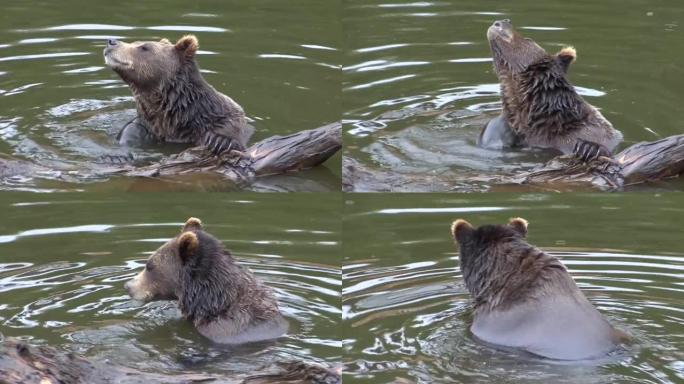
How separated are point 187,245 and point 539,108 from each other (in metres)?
4.18

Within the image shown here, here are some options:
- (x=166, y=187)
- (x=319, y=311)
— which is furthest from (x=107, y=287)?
(x=319, y=311)

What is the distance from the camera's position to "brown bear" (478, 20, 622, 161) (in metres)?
13.1

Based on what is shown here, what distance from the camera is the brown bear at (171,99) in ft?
44.3

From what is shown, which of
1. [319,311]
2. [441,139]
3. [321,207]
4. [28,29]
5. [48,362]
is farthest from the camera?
[28,29]

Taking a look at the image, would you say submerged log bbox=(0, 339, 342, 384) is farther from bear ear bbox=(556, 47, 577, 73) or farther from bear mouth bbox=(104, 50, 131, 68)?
bear ear bbox=(556, 47, 577, 73)

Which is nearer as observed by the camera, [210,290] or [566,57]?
[210,290]

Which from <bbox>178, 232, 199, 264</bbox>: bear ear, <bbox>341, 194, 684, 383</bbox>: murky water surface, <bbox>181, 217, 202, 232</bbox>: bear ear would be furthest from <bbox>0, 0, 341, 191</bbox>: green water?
<bbox>341, 194, 684, 383</bbox>: murky water surface

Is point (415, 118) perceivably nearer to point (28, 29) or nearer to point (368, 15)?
point (368, 15)

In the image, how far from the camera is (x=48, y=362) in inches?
379

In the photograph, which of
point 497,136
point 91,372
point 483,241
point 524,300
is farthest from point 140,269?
point 524,300

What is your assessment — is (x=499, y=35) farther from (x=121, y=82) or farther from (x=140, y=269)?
(x=121, y=82)

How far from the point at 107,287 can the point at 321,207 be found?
3355mm

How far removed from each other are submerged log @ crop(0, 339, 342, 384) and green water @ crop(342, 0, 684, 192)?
3.08 m

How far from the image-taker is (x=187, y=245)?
11711 mm
